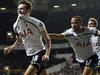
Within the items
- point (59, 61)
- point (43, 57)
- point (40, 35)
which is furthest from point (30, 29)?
point (59, 61)

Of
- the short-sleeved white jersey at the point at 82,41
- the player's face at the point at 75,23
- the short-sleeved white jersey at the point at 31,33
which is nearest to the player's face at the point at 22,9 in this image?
the short-sleeved white jersey at the point at 31,33

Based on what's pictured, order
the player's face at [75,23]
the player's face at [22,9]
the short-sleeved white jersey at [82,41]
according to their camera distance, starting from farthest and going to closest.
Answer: the short-sleeved white jersey at [82,41], the player's face at [75,23], the player's face at [22,9]

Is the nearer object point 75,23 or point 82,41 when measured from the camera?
point 75,23

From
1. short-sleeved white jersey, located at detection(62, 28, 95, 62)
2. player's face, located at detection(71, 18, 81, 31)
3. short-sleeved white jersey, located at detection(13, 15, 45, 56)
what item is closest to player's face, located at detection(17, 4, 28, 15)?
short-sleeved white jersey, located at detection(13, 15, 45, 56)

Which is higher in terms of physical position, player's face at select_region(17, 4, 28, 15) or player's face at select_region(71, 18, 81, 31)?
player's face at select_region(17, 4, 28, 15)

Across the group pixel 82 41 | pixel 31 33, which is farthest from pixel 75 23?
pixel 31 33

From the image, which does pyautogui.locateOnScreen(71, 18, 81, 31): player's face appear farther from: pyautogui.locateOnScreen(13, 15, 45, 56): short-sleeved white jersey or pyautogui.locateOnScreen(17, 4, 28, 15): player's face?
pyautogui.locateOnScreen(17, 4, 28, 15): player's face

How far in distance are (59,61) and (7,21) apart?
538 cm

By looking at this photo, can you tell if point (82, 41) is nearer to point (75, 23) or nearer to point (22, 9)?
point (75, 23)

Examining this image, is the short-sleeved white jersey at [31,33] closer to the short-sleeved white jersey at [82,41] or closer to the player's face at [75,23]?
the player's face at [75,23]

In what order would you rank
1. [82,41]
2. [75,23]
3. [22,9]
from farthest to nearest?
[82,41]
[75,23]
[22,9]

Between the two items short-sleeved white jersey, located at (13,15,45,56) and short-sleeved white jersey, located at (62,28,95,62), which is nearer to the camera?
short-sleeved white jersey, located at (13,15,45,56)

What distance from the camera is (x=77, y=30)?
695cm

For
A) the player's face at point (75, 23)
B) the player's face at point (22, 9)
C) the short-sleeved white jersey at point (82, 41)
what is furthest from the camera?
the short-sleeved white jersey at point (82, 41)
